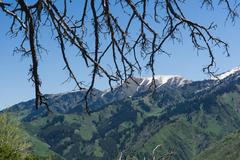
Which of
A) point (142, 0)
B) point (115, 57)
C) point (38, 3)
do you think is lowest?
point (115, 57)

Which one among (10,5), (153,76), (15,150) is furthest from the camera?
(15,150)

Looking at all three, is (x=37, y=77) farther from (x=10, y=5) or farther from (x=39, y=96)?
(x=10, y=5)

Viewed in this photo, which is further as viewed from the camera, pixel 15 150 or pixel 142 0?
pixel 15 150

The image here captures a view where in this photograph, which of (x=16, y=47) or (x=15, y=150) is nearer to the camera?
(x=16, y=47)

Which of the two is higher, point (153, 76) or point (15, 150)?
point (15, 150)

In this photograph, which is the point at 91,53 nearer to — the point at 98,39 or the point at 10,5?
the point at 98,39

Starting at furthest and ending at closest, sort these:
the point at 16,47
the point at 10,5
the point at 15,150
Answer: the point at 15,150 < the point at 16,47 < the point at 10,5

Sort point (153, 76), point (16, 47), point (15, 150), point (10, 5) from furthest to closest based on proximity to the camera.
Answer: point (15, 150), point (16, 47), point (153, 76), point (10, 5)

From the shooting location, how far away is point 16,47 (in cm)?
397

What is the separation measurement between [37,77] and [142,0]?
100 centimetres

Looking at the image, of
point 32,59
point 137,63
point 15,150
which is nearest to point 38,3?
point 32,59

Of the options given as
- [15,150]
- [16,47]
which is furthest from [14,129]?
[16,47]

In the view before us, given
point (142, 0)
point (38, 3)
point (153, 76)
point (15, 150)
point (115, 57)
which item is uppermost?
point (15, 150)

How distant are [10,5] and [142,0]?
102 cm
